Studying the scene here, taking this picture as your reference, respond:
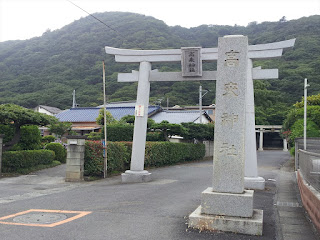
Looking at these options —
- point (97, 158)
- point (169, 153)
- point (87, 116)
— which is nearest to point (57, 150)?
point (97, 158)

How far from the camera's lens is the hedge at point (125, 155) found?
14375 mm

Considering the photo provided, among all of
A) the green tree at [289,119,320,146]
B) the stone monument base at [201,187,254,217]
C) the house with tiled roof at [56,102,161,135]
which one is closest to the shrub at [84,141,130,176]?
the stone monument base at [201,187,254,217]

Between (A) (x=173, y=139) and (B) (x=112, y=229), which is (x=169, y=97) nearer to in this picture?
(A) (x=173, y=139)

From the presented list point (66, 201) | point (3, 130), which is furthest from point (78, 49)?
point (66, 201)

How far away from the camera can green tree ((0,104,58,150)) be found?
1559 cm

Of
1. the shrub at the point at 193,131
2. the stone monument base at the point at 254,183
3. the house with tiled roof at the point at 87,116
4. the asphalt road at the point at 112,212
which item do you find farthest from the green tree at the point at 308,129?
the house with tiled roof at the point at 87,116

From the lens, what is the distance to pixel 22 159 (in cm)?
1612

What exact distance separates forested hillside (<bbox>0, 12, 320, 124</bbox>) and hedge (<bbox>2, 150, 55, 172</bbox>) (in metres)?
35.6

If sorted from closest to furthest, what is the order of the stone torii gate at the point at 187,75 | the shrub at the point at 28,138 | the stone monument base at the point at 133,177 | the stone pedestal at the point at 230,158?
1. the stone pedestal at the point at 230,158
2. the stone torii gate at the point at 187,75
3. the stone monument base at the point at 133,177
4. the shrub at the point at 28,138

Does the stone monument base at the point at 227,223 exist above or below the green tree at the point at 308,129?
below

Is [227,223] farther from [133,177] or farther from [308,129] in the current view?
[308,129]

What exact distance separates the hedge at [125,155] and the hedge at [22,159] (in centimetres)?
399

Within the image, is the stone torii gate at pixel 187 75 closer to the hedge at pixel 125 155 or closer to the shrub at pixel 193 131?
the hedge at pixel 125 155

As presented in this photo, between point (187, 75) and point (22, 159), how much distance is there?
30.7 ft
